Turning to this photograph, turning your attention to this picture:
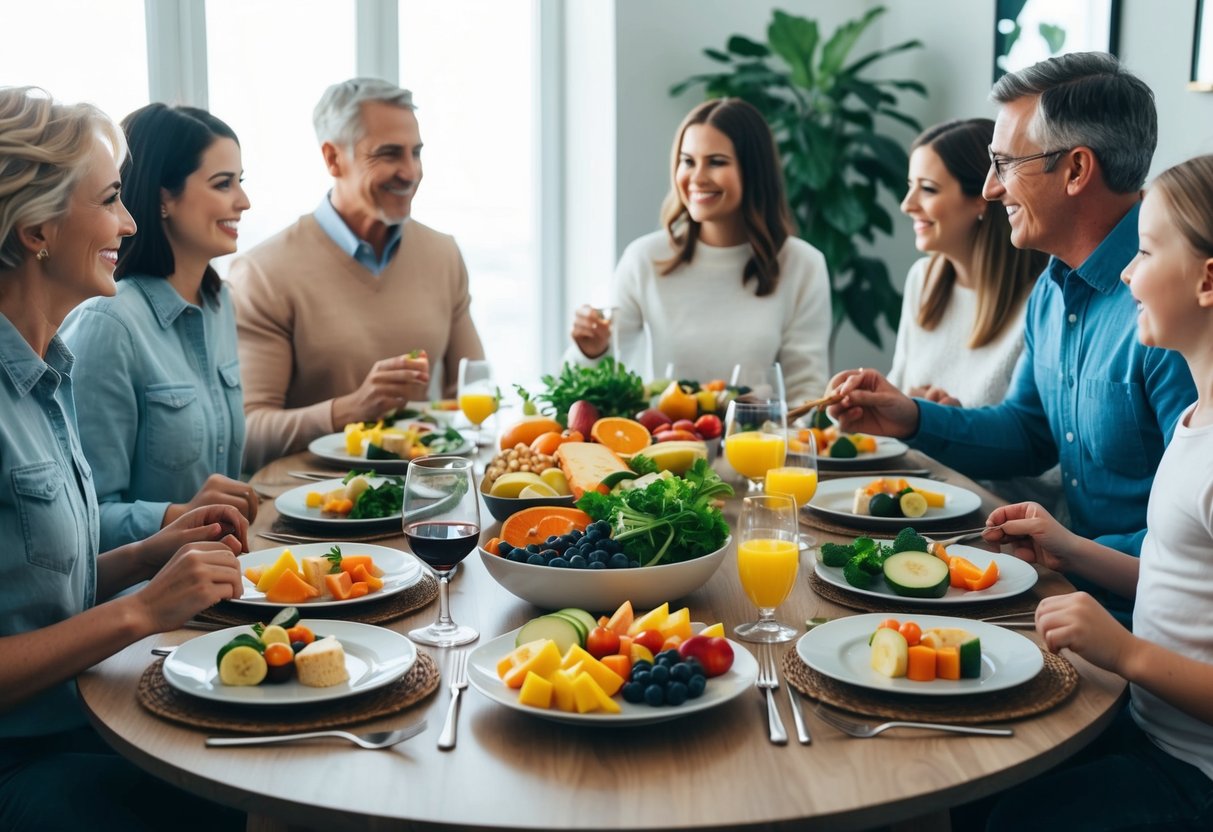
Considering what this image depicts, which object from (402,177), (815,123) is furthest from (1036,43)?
(402,177)

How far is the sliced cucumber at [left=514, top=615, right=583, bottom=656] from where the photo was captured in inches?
50.9

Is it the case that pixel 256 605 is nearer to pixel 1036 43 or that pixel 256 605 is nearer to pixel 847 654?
pixel 847 654

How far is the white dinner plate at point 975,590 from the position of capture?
1553 millimetres

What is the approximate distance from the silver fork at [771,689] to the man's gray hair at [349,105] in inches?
93.8

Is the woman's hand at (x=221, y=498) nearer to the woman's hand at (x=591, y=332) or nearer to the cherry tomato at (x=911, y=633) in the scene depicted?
the cherry tomato at (x=911, y=633)

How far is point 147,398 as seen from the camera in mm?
2135

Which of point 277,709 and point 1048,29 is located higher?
point 1048,29

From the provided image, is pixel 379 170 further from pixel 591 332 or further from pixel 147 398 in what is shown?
pixel 147 398

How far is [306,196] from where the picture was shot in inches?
169

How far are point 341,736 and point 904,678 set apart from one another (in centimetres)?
61

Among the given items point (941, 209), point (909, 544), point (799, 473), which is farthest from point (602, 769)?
point (941, 209)

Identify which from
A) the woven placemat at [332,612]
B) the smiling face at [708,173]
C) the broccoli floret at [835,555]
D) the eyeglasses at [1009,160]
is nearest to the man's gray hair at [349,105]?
the smiling face at [708,173]

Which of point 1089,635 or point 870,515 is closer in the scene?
point 1089,635

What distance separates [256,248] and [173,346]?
110 cm
